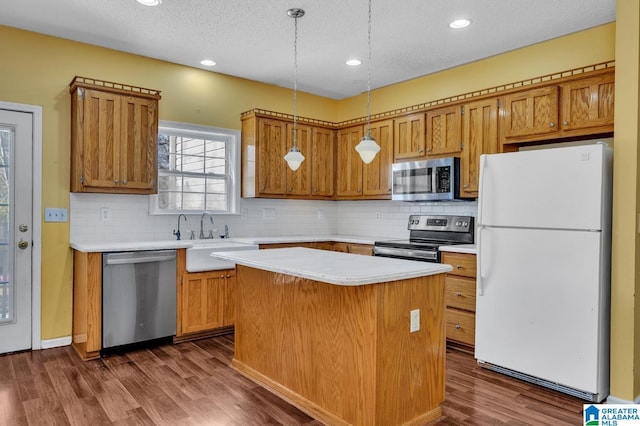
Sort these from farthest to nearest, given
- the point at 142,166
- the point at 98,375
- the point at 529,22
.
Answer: the point at 142,166, the point at 529,22, the point at 98,375

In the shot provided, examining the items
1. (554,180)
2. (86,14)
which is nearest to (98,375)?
(86,14)

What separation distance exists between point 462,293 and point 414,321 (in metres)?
1.50

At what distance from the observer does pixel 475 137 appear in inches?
159

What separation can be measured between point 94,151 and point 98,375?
1.86 m

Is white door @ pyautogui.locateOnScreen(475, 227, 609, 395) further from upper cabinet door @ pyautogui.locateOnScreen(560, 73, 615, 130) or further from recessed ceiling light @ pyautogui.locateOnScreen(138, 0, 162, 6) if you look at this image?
recessed ceiling light @ pyautogui.locateOnScreen(138, 0, 162, 6)

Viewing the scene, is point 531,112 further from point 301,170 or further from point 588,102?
point 301,170

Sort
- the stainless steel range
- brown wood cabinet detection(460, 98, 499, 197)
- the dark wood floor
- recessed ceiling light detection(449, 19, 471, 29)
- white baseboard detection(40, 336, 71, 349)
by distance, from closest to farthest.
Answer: the dark wood floor < recessed ceiling light detection(449, 19, 471, 29) < white baseboard detection(40, 336, 71, 349) < brown wood cabinet detection(460, 98, 499, 197) < the stainless steel range

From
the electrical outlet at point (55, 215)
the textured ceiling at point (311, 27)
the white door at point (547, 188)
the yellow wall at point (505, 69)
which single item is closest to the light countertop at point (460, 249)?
the white door at point (547, 188)

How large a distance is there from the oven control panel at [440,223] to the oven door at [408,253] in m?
0.55

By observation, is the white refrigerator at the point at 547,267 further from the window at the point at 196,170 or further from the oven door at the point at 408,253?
the window at the point at 196,170

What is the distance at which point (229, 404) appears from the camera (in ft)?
9.01

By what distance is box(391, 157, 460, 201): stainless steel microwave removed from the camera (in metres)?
4.16

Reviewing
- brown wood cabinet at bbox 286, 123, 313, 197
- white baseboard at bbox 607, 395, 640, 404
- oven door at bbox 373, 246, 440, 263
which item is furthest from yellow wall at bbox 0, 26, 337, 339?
white baseboard at bbox 607, 395, 640, 404

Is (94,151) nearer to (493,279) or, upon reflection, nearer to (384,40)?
(384,40)
